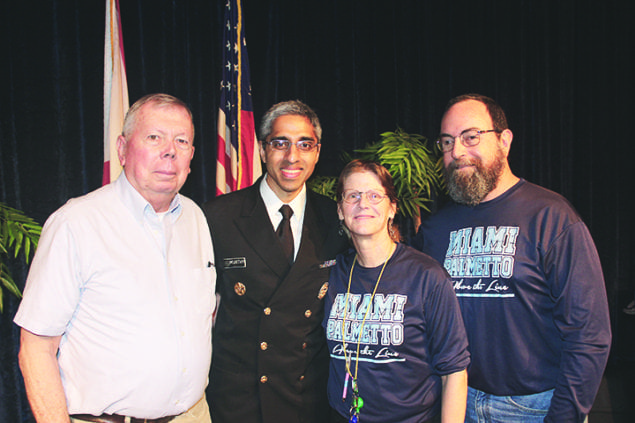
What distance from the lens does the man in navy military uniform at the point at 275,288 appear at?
6.33 feet

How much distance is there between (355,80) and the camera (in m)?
4.70

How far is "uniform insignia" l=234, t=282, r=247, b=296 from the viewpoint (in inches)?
77.6

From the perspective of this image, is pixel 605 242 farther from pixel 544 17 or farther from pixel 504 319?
pixel 504 319

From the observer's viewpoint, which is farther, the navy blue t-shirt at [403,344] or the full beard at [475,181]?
the full beard at [475,181]

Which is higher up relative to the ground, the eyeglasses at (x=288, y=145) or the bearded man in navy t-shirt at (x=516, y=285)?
the eyeglasses at (x=288, y=145)

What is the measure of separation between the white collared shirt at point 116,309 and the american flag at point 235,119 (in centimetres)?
185

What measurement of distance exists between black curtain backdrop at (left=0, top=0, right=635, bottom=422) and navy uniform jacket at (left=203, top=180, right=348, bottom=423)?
213cm

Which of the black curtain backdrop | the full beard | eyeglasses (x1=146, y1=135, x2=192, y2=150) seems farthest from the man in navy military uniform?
the black curtain backdrop

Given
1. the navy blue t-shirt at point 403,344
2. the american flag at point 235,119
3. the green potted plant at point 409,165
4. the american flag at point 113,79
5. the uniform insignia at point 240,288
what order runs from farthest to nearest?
the american flag at point 235,119
the american flag at point 113,79
the green potted plant at point 409,165
the uniform insignia at point 240,288
the navy blue t-shirt at point 403,344

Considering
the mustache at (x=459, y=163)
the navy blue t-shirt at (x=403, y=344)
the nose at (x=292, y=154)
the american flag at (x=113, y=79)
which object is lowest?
the navy blue t-shirt at (x=403, y=344)

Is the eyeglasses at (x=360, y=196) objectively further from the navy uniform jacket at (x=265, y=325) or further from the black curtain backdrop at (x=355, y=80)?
the black curtain backdrop at (x=355, y=80)

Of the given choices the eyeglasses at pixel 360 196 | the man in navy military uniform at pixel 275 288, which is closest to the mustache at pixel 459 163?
the eyeglasses at pixel 360 196

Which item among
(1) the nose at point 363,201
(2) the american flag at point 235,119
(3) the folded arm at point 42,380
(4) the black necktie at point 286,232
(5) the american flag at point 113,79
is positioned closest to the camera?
(3) the folded arm at point 42,380

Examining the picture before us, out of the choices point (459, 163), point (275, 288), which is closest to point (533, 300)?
point (459, 163)
